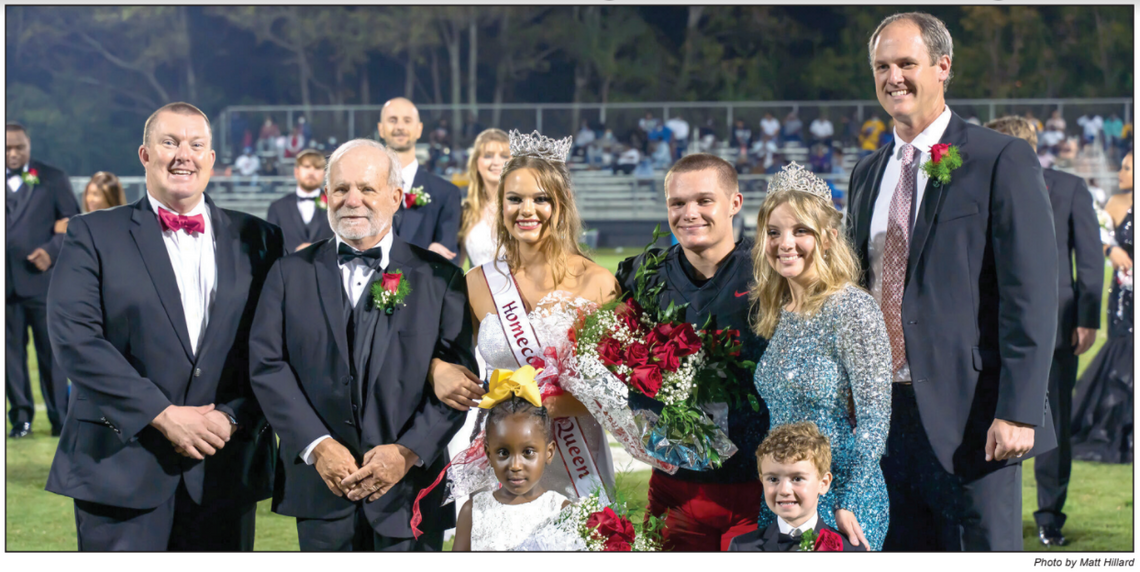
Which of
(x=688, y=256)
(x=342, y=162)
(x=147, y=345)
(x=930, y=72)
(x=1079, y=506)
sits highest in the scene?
(x=930, y=72)

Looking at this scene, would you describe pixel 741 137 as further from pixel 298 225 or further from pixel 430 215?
pixel 430 215

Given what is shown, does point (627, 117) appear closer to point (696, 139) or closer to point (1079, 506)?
point (696, 139)

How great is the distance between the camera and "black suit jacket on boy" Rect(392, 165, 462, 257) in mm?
6031

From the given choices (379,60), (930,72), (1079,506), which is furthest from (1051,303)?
(379,60)

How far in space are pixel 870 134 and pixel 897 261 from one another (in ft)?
59.7

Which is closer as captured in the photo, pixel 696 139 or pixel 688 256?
pixel 688 256

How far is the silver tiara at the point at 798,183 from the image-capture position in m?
3.32

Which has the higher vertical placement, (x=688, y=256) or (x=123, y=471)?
(x=688, y=256)

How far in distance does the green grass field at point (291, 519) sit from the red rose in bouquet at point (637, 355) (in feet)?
2.05

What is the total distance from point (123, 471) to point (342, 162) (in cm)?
121

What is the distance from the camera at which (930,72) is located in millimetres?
3408

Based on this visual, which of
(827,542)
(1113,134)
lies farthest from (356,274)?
(1113,134)

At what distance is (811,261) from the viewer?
326 centimetres

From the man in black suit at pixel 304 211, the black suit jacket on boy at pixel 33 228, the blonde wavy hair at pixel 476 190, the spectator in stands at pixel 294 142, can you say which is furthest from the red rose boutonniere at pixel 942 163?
the spectator in stands at pixel 294 142
